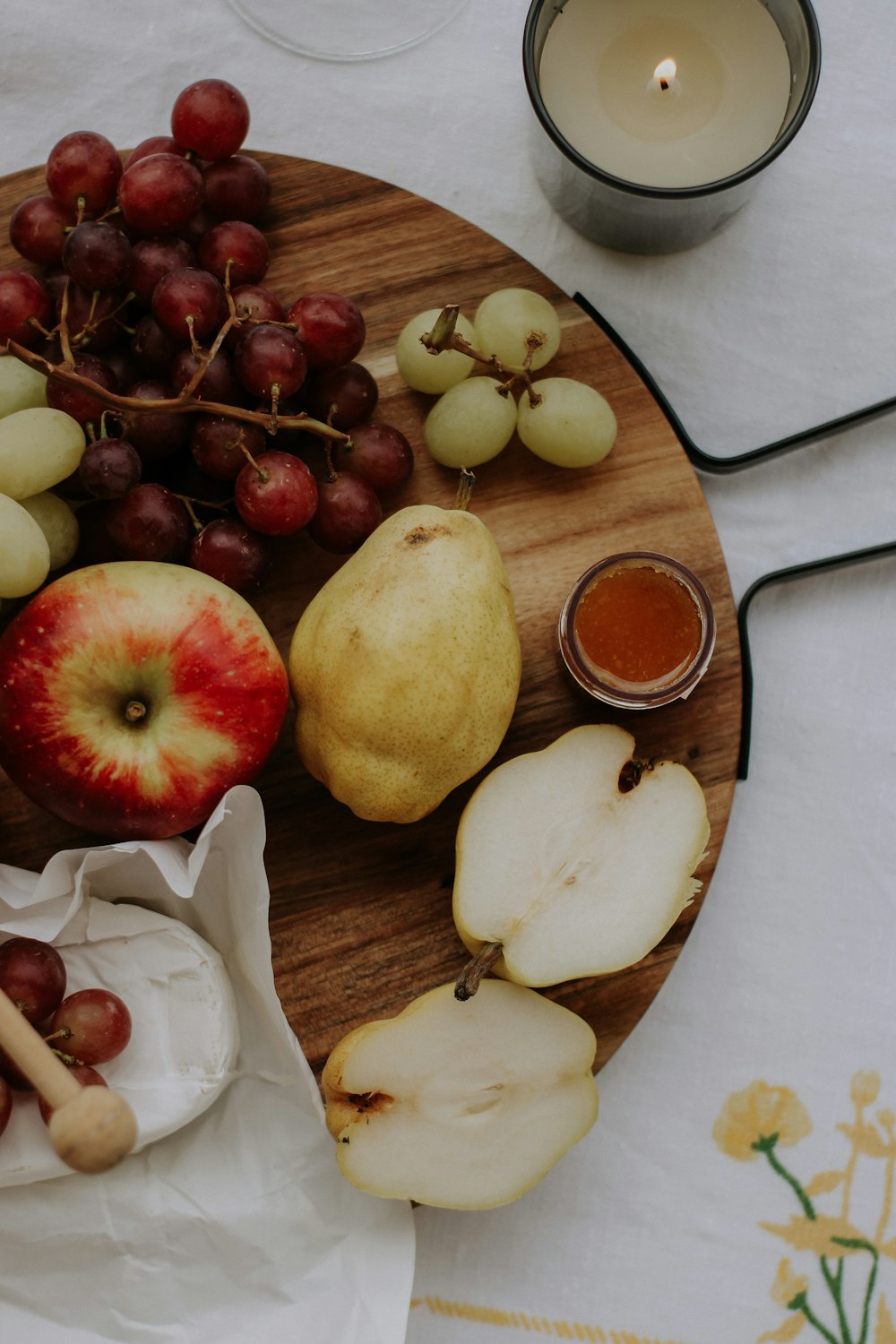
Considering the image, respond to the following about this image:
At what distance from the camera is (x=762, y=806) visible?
807 mm

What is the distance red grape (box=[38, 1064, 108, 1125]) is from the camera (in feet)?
2.03

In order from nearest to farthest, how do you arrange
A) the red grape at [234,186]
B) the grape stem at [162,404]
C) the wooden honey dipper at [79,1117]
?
1. the wooden honey dipper at [79,1117]
2. the grape stem at [162,404]
3. the red grape at [234,186]

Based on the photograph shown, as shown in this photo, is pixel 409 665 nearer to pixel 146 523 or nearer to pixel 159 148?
pixel 146 523

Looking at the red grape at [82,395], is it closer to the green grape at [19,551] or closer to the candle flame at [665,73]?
the green grape at [19,551]

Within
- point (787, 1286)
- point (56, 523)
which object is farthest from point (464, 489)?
point (787, 1286)

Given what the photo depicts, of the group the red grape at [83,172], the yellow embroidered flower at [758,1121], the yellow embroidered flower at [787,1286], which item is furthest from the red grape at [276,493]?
the yellow embroidered flower at [787,1286]

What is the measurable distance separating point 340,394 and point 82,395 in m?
0.16

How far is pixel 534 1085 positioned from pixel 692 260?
1.98ft

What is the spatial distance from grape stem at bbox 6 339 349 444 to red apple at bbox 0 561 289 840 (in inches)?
3.6

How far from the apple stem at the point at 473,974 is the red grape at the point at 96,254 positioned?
469 mm

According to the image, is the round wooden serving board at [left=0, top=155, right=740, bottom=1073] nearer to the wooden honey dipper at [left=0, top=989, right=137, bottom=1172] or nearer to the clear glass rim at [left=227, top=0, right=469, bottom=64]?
the clear glass rim at [left=227, top=0, right=469, bottom=64]

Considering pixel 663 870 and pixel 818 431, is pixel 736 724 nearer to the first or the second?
pixel 663 870

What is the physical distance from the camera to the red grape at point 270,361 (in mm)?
650

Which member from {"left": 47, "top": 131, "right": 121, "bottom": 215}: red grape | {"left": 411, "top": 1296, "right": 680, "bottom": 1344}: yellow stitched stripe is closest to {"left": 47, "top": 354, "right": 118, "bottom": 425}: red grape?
{"left": 47, "top": 131, "right": 121, "bottom": 215}: red grape
